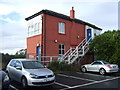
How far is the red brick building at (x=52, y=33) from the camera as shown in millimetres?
18203

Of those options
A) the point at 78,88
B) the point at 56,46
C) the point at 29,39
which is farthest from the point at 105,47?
the point at 78,88

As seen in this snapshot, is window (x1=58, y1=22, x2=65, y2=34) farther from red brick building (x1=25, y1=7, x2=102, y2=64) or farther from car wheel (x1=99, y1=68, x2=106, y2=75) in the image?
car wheel (x1=99, y1=68, x2=106, y2=75)

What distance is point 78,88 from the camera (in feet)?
28.1

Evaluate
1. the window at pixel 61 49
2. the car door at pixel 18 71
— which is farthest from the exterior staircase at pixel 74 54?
the car door at pixel 18 71

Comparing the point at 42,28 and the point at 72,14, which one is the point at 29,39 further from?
the point at 72,14

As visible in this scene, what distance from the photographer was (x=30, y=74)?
8.02 m

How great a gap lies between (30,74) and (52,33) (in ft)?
37.2

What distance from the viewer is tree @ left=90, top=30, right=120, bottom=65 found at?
1767cm

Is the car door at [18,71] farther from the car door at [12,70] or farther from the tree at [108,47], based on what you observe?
the tree at [108,47]

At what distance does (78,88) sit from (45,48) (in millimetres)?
10041

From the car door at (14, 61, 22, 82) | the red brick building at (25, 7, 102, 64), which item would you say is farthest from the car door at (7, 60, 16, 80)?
the red brick building at (25, 7, 102, 64)

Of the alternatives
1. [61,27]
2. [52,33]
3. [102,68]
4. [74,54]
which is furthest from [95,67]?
[61,27]

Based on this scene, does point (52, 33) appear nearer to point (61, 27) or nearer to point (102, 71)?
point (61, 27)

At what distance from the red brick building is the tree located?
3.78m
